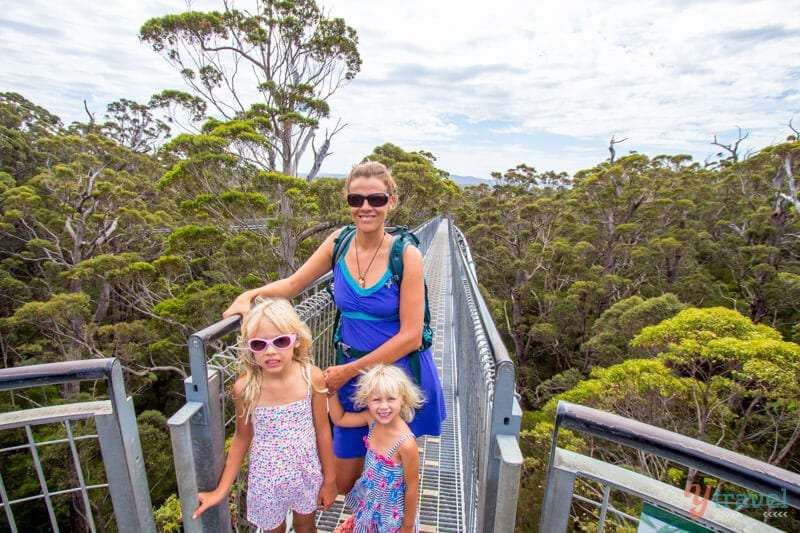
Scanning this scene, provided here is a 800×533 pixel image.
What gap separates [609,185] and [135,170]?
23050mm

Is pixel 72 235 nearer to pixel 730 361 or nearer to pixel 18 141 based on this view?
pixel 18 141

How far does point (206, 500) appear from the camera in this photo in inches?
57.1

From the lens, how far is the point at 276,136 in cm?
1187

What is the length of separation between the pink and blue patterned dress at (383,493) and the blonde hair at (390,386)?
12 centimetres

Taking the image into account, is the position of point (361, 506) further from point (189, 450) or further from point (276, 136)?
point (276, 136)

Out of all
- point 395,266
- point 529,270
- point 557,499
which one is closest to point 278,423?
point 395,266

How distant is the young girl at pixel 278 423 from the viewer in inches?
60.4

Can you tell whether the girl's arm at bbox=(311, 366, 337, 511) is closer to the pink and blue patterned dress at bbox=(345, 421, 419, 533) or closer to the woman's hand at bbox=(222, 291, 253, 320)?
the pink and blue patterned dress at bbox=(345, 421, 419, 533)

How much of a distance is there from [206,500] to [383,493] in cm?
69

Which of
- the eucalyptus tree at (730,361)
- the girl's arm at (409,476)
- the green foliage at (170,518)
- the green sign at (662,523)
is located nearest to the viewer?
the green sign at (662,523)

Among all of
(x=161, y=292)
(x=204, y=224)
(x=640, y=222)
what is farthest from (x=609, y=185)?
(x=161, y=292)

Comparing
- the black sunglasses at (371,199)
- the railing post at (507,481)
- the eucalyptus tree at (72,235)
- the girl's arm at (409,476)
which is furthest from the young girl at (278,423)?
the eucalyptus tree at (72,235)

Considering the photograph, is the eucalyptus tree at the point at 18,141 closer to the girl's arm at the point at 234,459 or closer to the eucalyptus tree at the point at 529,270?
the girl's arm at the point at 234,459

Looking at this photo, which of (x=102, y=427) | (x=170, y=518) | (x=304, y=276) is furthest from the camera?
(x=170, y=518)
